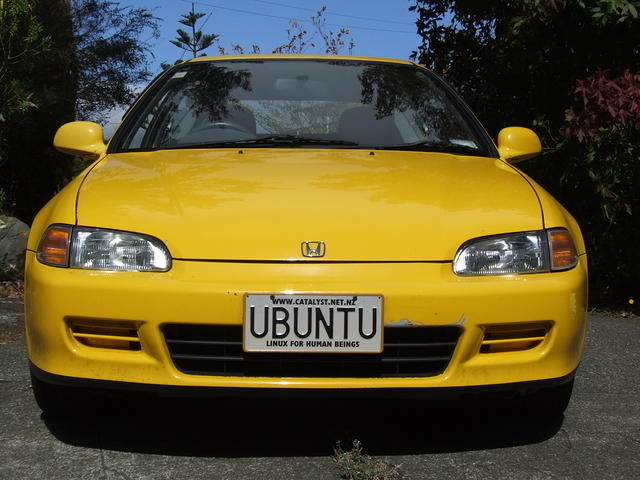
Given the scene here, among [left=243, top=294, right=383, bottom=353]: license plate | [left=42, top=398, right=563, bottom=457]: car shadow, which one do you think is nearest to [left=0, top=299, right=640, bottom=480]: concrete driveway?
[left=42, top=398, right=563, bottom=457]: car shadow

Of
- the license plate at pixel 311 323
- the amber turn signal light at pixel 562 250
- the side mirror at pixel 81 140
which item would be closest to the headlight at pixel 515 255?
the amber turn signal light at pixel 562 250

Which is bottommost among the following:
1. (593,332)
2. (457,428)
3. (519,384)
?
(593,332)

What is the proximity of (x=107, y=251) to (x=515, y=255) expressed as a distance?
1.25 meters

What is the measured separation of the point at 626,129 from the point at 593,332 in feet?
4.10

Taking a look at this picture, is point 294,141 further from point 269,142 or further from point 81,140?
point 81,140

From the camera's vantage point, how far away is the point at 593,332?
5.31m

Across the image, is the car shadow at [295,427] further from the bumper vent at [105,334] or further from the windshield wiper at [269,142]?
the windshield wiper at [269,142]

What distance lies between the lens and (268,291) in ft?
8.41

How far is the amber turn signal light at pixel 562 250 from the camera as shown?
2791mm

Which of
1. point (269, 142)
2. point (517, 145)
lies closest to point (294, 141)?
point (269, 142)

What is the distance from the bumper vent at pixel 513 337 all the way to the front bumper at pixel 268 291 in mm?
18

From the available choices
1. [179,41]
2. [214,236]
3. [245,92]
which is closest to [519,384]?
[214,236]

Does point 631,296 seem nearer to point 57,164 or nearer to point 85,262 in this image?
point 85,262

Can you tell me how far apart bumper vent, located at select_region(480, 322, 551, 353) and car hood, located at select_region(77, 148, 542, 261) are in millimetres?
269
